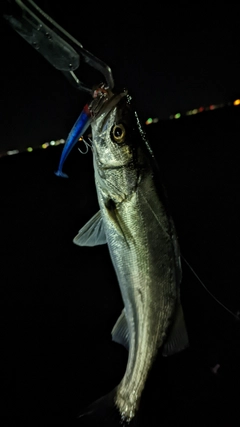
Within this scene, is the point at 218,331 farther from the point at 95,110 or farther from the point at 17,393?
the point at 95,110

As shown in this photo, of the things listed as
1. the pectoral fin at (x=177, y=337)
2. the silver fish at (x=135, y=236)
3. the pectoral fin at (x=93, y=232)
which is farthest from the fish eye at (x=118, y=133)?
the pectoral fin at (x=177, y=337)

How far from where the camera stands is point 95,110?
1.05 m

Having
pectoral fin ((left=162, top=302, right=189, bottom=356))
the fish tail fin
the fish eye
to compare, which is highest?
the fish eye

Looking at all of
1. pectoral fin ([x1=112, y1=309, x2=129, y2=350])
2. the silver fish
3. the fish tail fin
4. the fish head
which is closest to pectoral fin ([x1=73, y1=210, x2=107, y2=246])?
the silver fish

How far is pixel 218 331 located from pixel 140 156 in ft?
6.65

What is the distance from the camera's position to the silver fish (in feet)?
3.55

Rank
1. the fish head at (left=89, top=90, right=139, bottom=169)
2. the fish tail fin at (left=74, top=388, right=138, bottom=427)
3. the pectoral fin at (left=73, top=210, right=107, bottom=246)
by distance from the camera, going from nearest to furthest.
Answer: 1. the fish head at (left=89, top=90, right=139, bottom=169)
2. the pectoral fin at (left=73, top=210, right=107, bottom=246)
3. the fish tail fin at (left=74, top=388, right=138, bottom=427)

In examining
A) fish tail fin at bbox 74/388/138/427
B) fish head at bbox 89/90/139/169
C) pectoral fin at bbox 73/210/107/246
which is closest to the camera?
fish head at bbox 89/90/139/169

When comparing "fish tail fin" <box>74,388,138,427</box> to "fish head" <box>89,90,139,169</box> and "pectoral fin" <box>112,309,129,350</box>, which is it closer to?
"pectoral fin" <box>112,309,129,350</box>

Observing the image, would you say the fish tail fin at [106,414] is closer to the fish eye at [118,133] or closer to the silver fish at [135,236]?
the silver fish at [135,236]

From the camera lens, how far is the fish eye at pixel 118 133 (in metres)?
1.06

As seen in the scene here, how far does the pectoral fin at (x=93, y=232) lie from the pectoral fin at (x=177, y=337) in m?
0.43

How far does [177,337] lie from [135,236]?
0.46 metres

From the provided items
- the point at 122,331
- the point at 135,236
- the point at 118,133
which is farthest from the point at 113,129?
the point at 122,331
